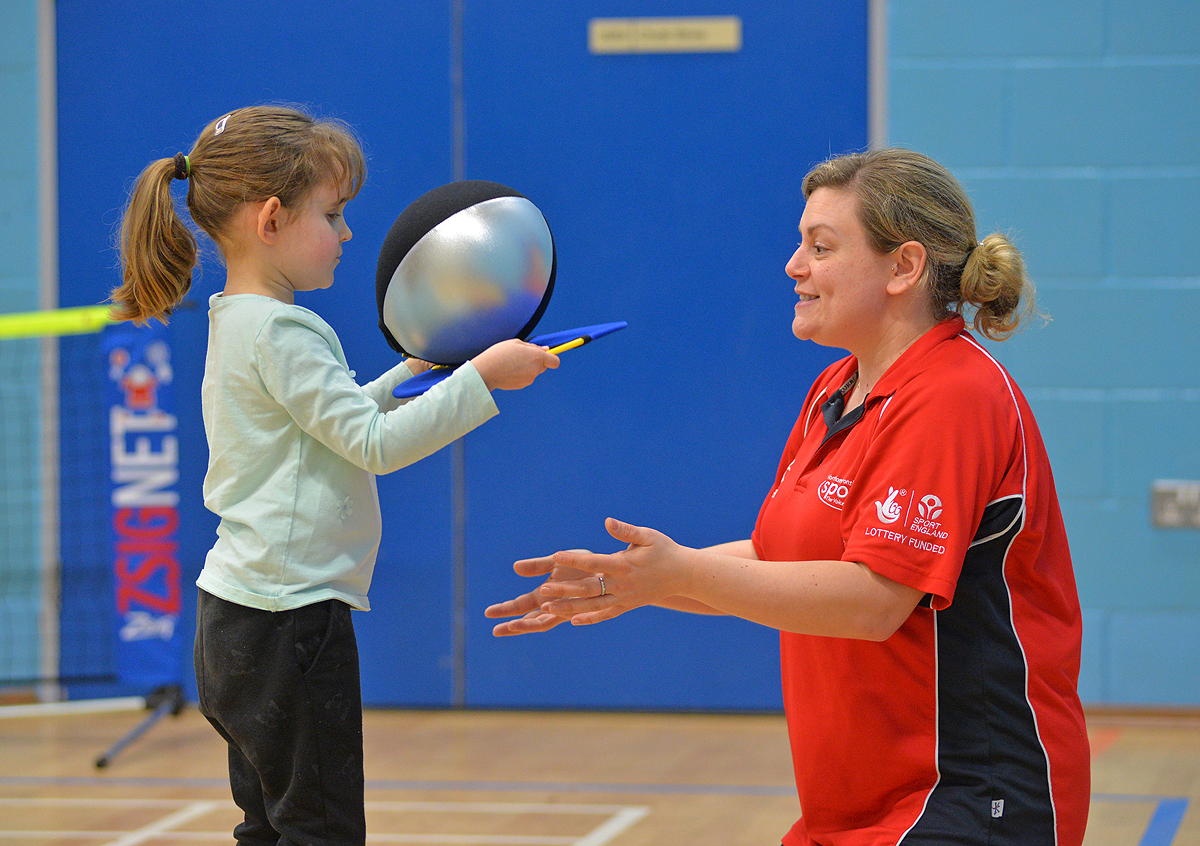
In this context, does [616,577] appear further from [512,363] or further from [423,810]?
[423,810]

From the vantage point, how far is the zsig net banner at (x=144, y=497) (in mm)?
3369

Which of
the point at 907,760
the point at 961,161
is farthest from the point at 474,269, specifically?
the point at 961,161

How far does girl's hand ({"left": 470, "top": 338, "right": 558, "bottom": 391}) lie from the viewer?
4.42 ft

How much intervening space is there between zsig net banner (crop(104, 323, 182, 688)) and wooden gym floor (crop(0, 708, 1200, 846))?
0.99 ft

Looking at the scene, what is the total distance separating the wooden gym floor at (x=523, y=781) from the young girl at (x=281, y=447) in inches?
45.6

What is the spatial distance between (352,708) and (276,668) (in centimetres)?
11

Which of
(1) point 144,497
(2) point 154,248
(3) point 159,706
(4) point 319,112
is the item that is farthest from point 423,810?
(4) point 319,112

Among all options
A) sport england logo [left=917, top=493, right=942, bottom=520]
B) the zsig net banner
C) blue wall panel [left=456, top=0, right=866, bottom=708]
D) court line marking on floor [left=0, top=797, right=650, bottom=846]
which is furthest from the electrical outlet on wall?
the zsig net banner

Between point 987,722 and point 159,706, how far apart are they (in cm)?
266

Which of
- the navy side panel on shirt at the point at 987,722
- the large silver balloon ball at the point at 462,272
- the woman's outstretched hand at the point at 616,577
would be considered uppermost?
the large silver balloon ball at the point at 462,272

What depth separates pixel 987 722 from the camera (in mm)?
1294

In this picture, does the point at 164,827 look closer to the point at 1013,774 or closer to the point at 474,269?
the point at 474,269

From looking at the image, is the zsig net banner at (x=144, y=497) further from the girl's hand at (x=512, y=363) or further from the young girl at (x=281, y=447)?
the girl's hand at (x=512, y=363)

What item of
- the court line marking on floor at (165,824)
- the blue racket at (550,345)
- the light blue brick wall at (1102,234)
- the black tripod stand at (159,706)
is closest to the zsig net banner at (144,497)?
the black tripod stand at (159,706)
